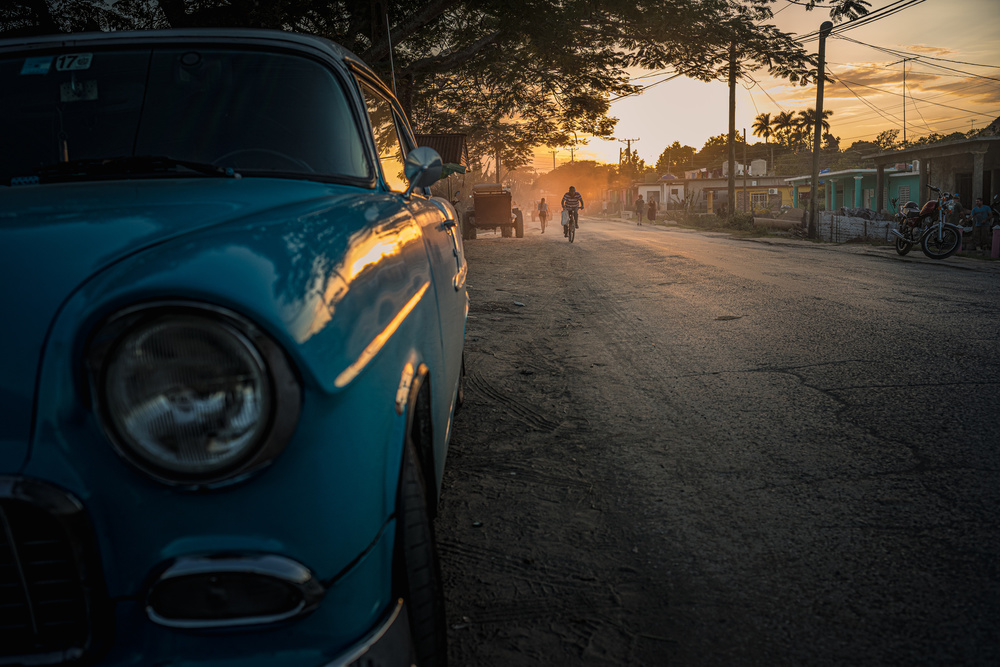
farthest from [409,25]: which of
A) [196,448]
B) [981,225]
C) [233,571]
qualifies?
[981,225]

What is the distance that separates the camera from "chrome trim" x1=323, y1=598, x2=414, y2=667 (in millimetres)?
1146

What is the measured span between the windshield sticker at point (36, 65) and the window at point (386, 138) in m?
1.06

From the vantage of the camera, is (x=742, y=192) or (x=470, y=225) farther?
(x=742, y=192)

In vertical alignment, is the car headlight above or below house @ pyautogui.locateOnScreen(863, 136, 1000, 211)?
below

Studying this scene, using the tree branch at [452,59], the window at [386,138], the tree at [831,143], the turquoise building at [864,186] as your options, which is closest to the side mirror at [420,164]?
the window at [386,138]

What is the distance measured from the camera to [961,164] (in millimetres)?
25109

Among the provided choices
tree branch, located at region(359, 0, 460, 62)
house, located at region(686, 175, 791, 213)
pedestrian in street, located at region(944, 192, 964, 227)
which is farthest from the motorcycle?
house, located at region(686, 175, 791, 213)

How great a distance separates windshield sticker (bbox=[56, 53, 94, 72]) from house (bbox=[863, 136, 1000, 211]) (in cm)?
2671

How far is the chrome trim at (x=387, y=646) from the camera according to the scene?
1.15 m

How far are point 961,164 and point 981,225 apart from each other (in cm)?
1066

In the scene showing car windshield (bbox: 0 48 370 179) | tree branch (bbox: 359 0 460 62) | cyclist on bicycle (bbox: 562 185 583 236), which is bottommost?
car windshield (bbox: 0 48 370 179)

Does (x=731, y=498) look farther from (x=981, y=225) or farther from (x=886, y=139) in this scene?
(x=886, y=139)

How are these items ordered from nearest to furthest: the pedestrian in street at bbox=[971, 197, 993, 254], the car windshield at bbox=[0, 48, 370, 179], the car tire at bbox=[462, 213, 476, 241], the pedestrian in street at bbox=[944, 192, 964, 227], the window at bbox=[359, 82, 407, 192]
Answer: the car windshield at bbox=[0, 48, 370, 179] < the window at bbox=[359, 82, 407, 192] < the pedestrian in street at bbox=[944, 192, 964, 227] < the pedestrian in street at bbox=[971, 197, 993, 254] < the car tire at bbox=[462, 213, 476, 241]

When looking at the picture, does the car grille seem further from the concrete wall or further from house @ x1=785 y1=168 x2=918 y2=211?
house @ x1=785 y1=168 x2=918 y2=211
